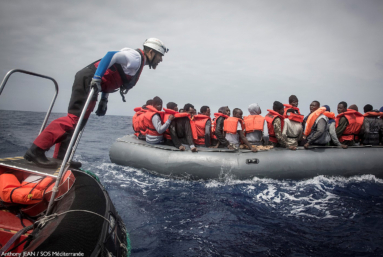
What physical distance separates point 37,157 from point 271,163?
481 cm

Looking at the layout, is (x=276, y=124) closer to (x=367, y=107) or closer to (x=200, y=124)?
(x=200, y=124)

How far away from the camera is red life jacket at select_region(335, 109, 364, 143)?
6.26 meters

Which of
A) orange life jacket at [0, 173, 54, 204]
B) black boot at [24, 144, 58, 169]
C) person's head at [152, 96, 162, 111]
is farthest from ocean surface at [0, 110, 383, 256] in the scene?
person's head at [152, 96, 162, 111]

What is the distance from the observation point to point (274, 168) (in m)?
5.52

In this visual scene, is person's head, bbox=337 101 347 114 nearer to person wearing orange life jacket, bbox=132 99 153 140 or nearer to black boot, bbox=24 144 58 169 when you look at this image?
person wearing orange life jacket, bbox=132 99 153 140

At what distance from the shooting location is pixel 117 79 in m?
2.74

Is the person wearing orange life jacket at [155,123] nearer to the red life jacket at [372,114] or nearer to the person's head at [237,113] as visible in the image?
the person's head at [237,113]

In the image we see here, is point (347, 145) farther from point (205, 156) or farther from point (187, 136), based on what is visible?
point (187, 136)

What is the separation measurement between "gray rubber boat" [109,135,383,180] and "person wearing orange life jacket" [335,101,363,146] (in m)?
0.57

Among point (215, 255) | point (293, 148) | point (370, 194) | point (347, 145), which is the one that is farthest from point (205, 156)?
point (347, 145)

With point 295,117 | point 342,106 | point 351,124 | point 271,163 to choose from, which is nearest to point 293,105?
point 295,117

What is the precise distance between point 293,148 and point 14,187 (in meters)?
5.60

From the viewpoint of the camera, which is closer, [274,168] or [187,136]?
[274,168]

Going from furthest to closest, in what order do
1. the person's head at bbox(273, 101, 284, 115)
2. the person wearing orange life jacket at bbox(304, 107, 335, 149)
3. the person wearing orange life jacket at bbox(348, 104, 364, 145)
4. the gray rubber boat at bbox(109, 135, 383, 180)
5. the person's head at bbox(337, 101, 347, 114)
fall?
the person's head at bbox(337, 101, 347, 114), the person wearing orange life jacket at bbox(348, 104, 364, 145), the person's head at bbox(273, 101, 284, 115), the person wearing orange life jacket at bbox(304, 107, 335, 149), the gray rubber boat at bbox(109, 135, 383, 180)
